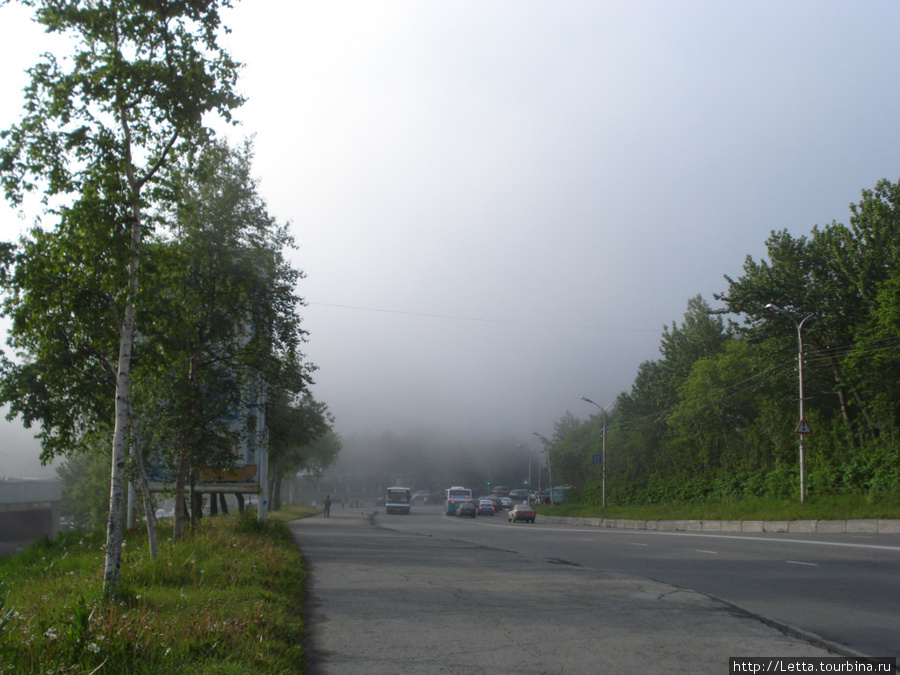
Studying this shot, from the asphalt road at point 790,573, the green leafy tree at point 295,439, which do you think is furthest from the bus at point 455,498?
the asphalt road at point 790,573

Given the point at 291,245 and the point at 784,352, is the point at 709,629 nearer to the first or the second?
the point at 291,245

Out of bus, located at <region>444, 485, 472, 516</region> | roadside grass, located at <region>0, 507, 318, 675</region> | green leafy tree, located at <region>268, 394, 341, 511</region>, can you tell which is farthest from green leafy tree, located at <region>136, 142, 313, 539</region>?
bus, located at <region>444, 485, 472, 516</region>

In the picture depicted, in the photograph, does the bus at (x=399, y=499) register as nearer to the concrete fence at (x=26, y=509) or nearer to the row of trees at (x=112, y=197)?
the concrete fence at (x=26, y=509)

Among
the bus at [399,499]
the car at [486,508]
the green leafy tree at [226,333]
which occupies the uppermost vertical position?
the green leafy tree at [226,333]

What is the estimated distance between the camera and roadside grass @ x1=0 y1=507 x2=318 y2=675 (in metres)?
5.54

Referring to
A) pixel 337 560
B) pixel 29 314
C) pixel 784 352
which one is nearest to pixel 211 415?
pixel 337 560

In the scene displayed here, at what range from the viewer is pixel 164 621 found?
22.7ft

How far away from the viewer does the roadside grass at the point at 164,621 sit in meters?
5.54

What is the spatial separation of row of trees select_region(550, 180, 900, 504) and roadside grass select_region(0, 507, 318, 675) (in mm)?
26447

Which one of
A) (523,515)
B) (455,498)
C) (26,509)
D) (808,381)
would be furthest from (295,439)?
(26,509)

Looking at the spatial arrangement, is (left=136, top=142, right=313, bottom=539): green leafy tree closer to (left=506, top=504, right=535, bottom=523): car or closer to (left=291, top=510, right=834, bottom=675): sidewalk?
(left=291, top=510, right=834, bottom=675): sidewalk

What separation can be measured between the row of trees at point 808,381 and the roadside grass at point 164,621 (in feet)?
86.8

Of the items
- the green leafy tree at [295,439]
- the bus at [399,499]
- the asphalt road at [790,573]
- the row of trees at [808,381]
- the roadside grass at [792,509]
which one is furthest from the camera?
the bus at [399,499]

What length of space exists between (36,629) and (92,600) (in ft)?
6.29
